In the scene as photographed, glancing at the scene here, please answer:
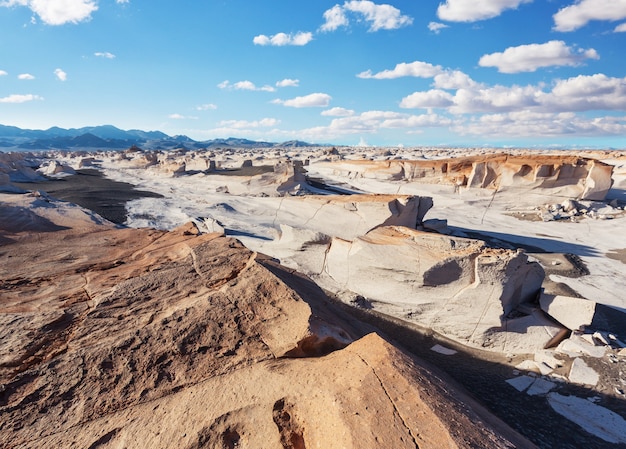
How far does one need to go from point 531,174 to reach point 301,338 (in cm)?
1795

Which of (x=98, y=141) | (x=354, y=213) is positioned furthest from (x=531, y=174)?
(x=98, y=141)

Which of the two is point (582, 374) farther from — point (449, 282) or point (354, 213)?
point (354, 213)

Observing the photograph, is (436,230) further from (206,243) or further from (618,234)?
(206,243)

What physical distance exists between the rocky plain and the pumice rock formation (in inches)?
0.5

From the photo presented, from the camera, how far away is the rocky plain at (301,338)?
7.50 feet

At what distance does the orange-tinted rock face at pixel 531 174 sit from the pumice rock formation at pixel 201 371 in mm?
16878

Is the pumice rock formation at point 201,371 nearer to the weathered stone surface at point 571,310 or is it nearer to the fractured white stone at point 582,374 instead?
the fractured white stone at point 582,374

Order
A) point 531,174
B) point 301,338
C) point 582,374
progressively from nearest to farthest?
point 301,338 → point 582,374 → point 531,174

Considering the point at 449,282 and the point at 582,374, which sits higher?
the point at 449,282

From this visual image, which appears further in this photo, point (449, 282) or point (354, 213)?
point (354, 213)

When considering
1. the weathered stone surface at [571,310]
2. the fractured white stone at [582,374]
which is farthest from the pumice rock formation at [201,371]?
the weathered stone surface at [571,310]

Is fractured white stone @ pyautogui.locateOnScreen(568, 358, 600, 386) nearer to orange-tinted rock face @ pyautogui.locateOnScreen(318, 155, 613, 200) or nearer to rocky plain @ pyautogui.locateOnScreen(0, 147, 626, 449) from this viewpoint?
rocky plain @ pyautogui.locateOnScreen(0, 147, 626, 449)

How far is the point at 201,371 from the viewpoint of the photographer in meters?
2.74

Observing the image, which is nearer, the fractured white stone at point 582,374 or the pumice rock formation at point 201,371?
the pumice rock formation at point 201,371
